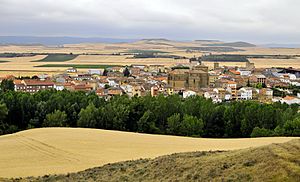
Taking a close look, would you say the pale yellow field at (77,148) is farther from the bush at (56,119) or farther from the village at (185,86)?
the village at (185,86)

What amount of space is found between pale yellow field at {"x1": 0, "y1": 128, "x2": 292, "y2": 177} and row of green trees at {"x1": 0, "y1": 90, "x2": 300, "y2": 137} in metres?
9.85

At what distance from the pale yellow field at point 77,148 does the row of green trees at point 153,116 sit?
9.85 m

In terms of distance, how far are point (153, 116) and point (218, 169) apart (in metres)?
33.8

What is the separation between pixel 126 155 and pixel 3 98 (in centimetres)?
2875

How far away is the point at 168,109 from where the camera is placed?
49469mm

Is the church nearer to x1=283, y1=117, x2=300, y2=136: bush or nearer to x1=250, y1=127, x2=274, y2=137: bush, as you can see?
x1=250, y1=127, x2=274, y2=137: bush

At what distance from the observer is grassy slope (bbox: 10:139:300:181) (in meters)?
13.9

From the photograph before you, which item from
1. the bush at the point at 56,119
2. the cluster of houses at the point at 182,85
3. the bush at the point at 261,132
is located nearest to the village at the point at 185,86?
the cluster of houses at the point at 182,85

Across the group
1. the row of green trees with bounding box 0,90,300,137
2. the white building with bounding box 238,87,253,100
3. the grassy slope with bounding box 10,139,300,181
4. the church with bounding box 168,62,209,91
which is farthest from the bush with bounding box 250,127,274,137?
the church with bounding box 168,62,209,91

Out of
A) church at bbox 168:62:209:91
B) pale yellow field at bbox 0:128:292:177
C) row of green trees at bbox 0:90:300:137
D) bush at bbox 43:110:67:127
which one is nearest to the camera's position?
pale yellow field at bbox 0:128:292:177

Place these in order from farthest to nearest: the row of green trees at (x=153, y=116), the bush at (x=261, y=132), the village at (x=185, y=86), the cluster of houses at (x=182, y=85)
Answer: the cluster of houses at (x=182, y=85)
the village at (x=185, y=86)
the row of green trees at (x=153, y=116)
the bush at (x=261, y=132)

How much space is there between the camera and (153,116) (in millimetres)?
48906

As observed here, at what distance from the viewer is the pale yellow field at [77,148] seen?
23827 millimetres

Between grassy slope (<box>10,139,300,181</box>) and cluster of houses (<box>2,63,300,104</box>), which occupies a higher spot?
grassy slope (<box>10,139,300,181</box>)
